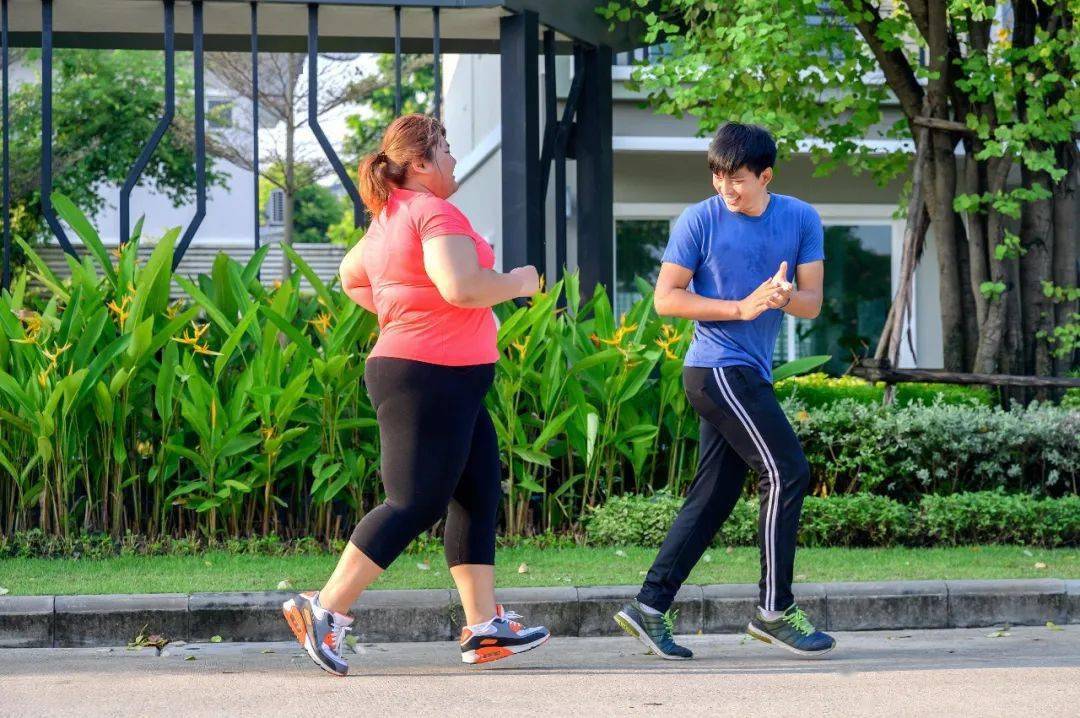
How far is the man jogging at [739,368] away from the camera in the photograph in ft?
16.8

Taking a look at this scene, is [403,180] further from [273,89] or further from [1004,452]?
[273,89]

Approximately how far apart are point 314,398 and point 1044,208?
6432mm

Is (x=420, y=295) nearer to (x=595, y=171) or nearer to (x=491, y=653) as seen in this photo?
(x=491, y=653)

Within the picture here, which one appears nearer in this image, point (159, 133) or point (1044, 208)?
point (159, 133)

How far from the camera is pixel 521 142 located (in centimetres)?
1023

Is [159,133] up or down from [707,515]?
up

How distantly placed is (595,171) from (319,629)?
7154 mm

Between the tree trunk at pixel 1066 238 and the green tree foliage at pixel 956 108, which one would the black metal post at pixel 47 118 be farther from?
the tree trunk at pixel 1066 238

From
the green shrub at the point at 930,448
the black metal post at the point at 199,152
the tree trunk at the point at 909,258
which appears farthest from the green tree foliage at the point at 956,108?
the black metal post at the point at 199,152

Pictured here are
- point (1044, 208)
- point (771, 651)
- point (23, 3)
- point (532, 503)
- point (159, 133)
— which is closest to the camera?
point (771, 651)

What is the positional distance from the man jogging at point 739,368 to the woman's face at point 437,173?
0.83m

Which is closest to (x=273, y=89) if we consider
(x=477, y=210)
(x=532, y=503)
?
(x=477, y=210)

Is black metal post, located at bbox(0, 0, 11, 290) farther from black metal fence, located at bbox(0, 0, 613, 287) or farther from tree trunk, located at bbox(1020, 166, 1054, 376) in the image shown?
tree trunk, located at bbox(1020, 166, 1054, 376)

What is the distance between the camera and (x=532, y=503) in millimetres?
8180
